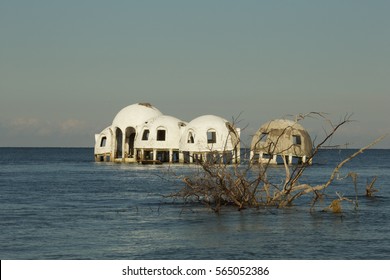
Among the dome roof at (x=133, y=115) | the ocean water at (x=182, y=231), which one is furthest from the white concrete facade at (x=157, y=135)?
the ocean water at (x=182, y=231)

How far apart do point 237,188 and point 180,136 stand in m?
60.0

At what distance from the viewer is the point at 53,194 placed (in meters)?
47.9

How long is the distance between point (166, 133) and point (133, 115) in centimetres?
700

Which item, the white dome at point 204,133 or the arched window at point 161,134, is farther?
the arched window at point 161,134

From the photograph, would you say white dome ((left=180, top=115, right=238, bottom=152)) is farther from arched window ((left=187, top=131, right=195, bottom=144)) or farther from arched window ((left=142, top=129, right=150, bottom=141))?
arched window ((left=142, top=129, right=150, bottom=141))

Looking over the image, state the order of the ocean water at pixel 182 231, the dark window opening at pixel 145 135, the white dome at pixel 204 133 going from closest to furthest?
the ocean water at pixel 182 231
the white dome at pixel 204 133
the dark window opening at pixel 145 135

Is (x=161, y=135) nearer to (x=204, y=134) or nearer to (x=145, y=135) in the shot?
(x=145, y=135)

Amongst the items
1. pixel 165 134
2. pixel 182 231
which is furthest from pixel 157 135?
pixel 182 231

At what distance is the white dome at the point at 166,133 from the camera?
3661 inches

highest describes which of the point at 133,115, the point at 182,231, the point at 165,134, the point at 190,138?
the point at 133,115

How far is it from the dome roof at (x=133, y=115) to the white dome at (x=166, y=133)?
13.0 ft

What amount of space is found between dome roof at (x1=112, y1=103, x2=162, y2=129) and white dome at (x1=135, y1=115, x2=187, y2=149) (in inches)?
156

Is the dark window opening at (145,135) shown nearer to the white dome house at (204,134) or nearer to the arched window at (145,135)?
the arched window at (145,135)

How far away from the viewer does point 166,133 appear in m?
93.4
